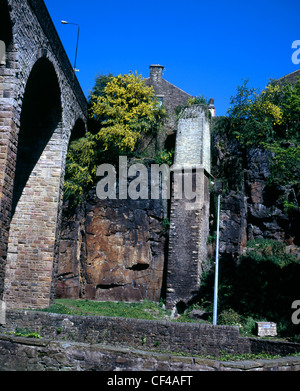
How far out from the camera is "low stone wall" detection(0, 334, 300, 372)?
424cm

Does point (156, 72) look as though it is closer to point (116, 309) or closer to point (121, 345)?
point (116, 309)

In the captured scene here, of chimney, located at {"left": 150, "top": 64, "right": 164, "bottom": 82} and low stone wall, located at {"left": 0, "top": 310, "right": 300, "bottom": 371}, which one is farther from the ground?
chimney, located at {"left": 150, "top": 64, "right": 164, "bottom": 82}

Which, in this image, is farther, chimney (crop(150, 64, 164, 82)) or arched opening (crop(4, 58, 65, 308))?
chimney (crop(150, 64, 164, 82))

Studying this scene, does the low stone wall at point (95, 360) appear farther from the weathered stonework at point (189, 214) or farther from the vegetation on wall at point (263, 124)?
the vegetation on wall at point (263, 124)

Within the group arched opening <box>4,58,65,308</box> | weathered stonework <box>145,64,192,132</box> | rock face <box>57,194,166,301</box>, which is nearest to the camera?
arched opening <box>4,58,65,308</box>

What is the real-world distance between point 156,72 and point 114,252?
12.1 m

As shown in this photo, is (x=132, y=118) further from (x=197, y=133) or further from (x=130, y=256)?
(x=130, y=256)

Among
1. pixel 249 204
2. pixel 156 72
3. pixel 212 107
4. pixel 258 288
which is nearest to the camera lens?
pixel 258 288

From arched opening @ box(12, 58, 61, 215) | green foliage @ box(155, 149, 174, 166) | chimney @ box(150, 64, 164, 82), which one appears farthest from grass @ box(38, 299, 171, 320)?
chimney @ box(150, 64, 164, 82)

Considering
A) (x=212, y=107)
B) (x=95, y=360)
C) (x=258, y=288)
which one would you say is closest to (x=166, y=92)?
(x=212, y=107)

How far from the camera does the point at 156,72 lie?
76.7ft

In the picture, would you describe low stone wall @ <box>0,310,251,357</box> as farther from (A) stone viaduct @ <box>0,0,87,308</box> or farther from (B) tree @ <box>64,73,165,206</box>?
(B) tree @ <box>64,73,165,206</box>

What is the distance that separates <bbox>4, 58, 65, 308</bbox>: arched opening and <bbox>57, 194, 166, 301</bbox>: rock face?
411cm

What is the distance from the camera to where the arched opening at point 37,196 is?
1155cm
